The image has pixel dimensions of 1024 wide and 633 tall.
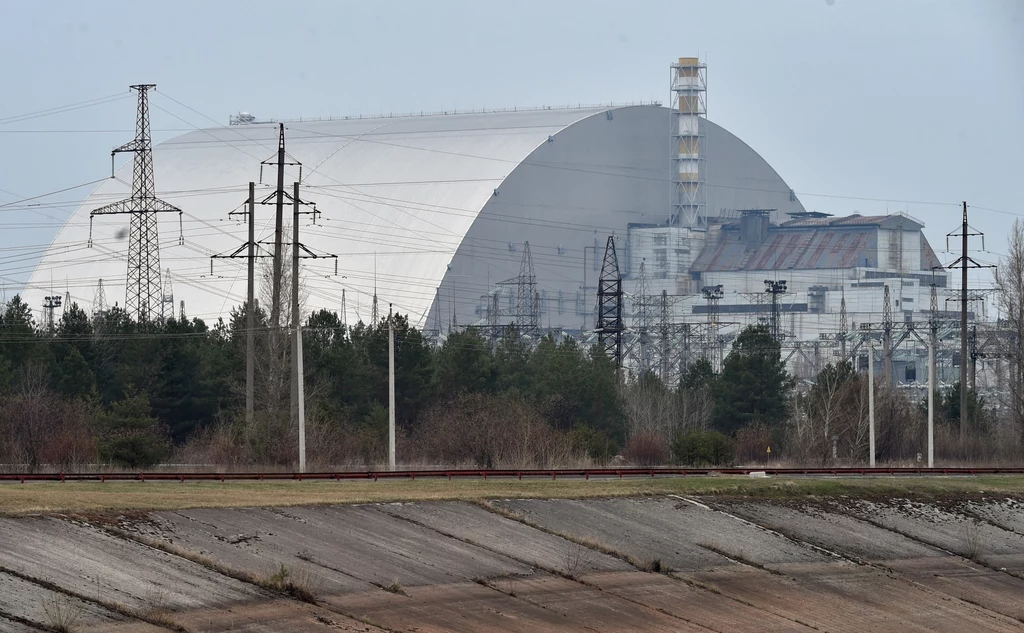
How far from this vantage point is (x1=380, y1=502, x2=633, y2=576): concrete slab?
81.0 feet

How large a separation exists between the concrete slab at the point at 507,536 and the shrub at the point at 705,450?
1892 centimetres

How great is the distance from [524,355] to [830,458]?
16825 mm

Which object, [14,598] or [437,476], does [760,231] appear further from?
[14,598]

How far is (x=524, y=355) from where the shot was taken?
6350 cm

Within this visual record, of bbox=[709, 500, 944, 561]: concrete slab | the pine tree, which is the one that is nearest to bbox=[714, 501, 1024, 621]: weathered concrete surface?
bbox=[709, 500, 944, 561]: concrete slab

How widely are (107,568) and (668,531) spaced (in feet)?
35.2

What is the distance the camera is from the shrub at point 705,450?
149 feet

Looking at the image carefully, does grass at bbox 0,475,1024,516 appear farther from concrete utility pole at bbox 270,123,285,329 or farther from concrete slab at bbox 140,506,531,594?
concrete utility pole at bbox 270,123,285,329

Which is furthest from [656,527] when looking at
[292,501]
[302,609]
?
[302,609]

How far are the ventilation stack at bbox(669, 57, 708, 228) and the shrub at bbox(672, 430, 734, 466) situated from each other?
65390 mm

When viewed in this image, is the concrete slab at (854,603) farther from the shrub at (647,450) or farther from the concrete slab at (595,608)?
the shrub at (647,450)

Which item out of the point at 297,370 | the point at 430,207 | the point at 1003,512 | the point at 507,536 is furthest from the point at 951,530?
the point at 430,207

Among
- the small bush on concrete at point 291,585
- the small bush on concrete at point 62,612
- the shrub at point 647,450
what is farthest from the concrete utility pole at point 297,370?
the small bush on concrete at point 62,612

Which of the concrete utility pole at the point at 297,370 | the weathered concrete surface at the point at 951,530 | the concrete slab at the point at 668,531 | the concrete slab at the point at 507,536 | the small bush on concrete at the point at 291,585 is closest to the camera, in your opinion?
the small bush on concrete at the point at 291,585
